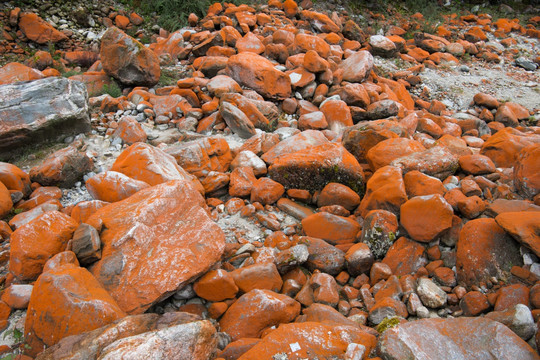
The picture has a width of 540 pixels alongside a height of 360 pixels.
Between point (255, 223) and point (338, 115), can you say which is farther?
point (338, 115)

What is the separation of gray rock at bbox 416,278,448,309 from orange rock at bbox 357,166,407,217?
803mm

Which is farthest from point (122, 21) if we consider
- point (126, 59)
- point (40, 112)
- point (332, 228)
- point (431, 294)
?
point (431, 294)

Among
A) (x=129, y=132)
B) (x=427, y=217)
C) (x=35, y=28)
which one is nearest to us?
(x=427, y=217)

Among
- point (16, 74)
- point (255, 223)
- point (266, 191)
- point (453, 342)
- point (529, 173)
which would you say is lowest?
point (255, 223)

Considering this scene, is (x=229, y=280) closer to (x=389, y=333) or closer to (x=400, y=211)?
(x=389, y=333)

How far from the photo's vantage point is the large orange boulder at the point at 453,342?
1.88m

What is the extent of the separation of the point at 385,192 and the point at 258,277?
1.44 meters

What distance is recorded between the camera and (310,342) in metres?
2.04

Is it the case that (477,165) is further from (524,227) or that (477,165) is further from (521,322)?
(521,322)

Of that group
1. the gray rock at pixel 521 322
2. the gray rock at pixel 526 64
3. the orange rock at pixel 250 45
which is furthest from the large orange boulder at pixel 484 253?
the gray rock at pixel 526 64

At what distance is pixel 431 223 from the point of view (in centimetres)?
302

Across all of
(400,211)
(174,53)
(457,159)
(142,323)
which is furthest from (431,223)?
(174,53)

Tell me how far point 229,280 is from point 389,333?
4.04ft

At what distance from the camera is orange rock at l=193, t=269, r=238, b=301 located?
8.91ft
